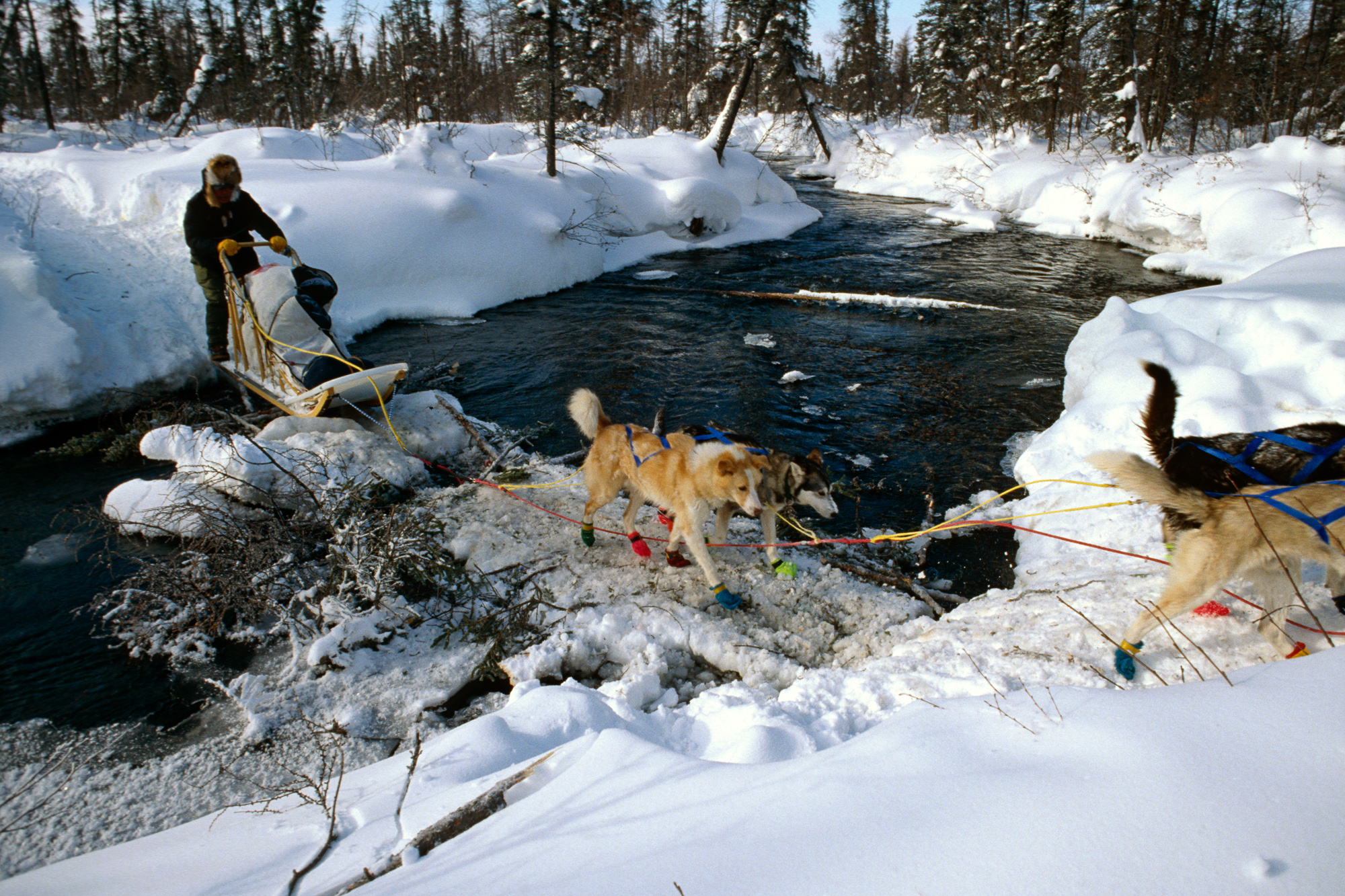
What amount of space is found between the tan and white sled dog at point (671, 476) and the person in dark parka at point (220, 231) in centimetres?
429

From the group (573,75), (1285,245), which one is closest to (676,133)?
(573,75)

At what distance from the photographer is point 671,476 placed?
4586 millimetres

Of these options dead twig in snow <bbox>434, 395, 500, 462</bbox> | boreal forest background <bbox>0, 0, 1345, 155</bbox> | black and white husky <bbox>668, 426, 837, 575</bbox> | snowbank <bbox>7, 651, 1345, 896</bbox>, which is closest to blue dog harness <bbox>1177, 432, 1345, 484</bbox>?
snowbank <bbox>7, 651, 1345, 896</bbox>

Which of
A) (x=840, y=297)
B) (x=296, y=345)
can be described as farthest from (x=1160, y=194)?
(x=296, y=345)

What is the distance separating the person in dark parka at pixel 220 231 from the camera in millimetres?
6559

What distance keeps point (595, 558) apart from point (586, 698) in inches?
71.1

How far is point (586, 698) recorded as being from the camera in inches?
122

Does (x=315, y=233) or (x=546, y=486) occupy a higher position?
(x=315, y=233)

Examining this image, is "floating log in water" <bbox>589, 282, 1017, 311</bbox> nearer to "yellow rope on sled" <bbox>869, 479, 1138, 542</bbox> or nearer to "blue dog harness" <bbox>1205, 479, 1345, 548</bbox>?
"yellow rope on sled" <bbox>869, 479, 1138, 542</bbox>

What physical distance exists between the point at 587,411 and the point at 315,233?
818 cm

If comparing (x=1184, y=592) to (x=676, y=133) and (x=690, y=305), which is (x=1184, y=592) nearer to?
(x=690, y=305)

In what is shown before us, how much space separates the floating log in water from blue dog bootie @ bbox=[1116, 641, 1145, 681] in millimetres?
9322

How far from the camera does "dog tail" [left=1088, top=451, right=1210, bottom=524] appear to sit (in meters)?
3.04

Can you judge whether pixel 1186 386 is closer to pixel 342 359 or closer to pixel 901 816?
pixel 901 816
